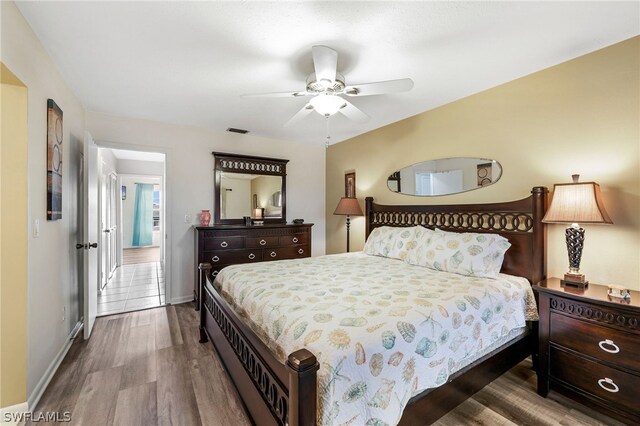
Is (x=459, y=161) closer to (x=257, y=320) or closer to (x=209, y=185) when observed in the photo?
(x=257, y=320)

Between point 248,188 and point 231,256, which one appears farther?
point 248,188

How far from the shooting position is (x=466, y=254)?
2459 millimetres

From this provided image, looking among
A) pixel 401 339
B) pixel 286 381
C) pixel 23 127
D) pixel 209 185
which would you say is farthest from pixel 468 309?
pixel 209 185

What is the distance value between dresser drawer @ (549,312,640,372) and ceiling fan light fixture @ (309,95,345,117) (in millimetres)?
2263

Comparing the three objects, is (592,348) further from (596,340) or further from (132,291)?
(132,291)

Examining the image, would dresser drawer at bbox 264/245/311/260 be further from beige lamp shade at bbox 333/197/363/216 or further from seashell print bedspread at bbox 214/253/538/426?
seashell print bedspread at bbox 214/253/538/426

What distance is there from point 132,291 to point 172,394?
3157mm

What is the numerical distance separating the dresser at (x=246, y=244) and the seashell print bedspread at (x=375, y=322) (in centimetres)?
144

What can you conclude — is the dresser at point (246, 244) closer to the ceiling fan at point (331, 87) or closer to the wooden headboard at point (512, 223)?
the wooden headboard at point (512, 223)

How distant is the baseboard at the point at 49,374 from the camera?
186 cm

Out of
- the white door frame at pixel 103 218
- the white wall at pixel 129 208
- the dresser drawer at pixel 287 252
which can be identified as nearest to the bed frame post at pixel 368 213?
the dresser drawer at pixel 287 252

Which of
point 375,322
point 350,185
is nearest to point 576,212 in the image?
point 375,322

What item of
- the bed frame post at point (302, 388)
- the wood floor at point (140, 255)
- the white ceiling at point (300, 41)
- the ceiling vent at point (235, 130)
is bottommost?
the wood floor at point (140, 255)

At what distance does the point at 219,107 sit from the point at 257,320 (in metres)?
2.65
